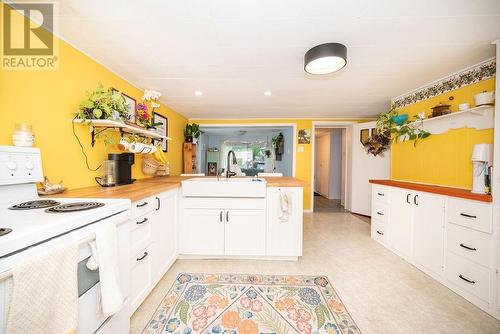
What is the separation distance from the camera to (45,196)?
1266 mm

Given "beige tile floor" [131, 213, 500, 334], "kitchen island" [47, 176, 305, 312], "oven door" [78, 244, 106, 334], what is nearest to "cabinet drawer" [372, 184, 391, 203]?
"beige tile floor" [131, 213, 500, 334]

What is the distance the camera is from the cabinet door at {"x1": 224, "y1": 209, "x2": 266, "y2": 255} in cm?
216

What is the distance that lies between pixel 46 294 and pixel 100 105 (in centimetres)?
150

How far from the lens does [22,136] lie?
1157mm

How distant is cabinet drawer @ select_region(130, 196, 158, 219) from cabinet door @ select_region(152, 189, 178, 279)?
7 cm

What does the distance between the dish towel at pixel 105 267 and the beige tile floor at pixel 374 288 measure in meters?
0.67

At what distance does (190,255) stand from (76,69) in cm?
218

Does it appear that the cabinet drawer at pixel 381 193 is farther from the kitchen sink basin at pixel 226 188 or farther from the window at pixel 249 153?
the window at pixel 249 153

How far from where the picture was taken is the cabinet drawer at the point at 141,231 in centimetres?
140

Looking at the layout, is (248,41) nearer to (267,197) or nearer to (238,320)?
(267,197)

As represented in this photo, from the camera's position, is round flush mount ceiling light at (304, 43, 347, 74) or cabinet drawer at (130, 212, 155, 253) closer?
cabinet drawer at (130, 212, 155, 253)

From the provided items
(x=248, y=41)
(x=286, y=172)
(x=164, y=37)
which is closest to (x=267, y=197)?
(x=248, y=41)

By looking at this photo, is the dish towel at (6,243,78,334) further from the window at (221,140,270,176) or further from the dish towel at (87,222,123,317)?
the window at (221,140,270,176)

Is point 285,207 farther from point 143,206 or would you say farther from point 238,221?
point 143,206
